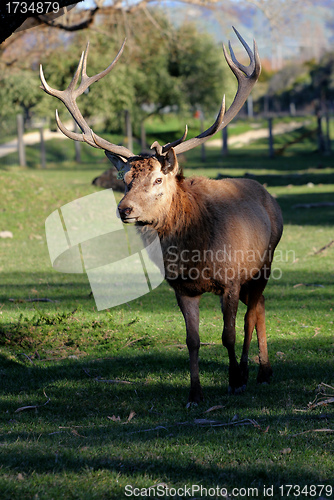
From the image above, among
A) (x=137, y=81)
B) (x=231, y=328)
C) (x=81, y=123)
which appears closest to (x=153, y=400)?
(x=231, y=328)

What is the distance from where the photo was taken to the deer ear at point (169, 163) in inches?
232

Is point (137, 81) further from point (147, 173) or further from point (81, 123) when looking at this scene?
point (147, 173)

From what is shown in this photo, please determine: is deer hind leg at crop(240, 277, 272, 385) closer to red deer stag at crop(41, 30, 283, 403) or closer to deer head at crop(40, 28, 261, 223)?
red deer stag at crop(41, 30, 283, 403)

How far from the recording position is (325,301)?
9734mm

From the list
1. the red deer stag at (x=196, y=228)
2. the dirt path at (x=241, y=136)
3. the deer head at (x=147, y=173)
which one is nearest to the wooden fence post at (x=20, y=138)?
the dirt path at (x=241, y=136)

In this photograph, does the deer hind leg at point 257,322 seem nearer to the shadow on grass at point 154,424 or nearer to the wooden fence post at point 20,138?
the shadow on grass at point 154,424

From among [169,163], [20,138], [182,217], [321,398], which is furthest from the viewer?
[20,138]

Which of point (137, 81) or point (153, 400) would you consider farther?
point (137, 81)

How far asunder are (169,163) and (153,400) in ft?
7.67

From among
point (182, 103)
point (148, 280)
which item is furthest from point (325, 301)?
point (182, 103)

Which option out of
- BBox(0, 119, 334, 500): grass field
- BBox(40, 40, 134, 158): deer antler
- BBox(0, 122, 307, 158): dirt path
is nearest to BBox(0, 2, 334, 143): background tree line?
BBox(0, 122, 307, 158): dirt path

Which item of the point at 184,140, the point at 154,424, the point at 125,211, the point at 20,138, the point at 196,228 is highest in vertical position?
the point at 184,140

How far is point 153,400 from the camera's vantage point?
19.6 feet

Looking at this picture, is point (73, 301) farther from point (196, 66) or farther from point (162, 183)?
point (196, 66)
